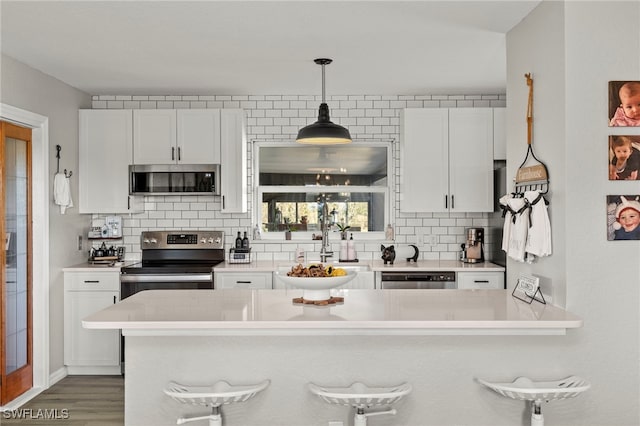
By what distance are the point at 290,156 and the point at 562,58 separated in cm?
321

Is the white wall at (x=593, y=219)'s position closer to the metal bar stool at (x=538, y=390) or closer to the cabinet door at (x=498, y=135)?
the metal bar stool at (x=538, y=390)

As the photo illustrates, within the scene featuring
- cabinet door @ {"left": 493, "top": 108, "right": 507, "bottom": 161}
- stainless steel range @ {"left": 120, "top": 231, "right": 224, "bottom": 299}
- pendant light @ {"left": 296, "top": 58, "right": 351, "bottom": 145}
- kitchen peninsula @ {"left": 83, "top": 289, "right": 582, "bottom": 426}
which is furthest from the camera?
stainless steel range @ {"left": 120, "top": 231, "right": 224, "bottom": 299}

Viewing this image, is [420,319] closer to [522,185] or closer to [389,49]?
[522,185]

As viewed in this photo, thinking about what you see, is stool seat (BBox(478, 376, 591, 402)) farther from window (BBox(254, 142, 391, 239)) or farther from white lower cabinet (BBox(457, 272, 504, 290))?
window (BBox(254, 142, 391, 239))

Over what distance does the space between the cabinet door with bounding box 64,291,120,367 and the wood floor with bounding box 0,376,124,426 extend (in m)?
0.16

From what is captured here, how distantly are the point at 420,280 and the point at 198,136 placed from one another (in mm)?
2444

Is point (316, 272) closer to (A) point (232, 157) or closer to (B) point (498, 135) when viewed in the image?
(A) point (232, 157)

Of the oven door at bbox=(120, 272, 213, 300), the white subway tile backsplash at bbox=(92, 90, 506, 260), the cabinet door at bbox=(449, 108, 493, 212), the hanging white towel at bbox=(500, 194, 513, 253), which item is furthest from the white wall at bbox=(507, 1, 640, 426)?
the oven door at bbox=(120, 272, 213, 300)

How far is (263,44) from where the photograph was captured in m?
3.92

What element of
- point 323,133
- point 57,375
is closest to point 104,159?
point 57,375

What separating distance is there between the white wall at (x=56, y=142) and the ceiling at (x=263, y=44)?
13 centimetres

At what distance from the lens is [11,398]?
428cm

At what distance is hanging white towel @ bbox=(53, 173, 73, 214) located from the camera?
15.9 feet

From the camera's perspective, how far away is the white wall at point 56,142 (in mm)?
4371
